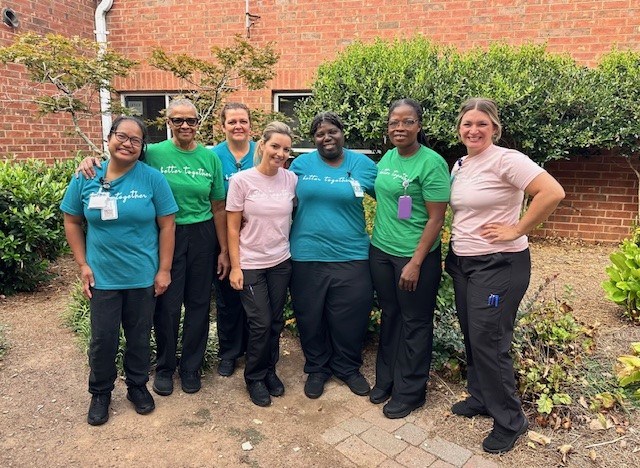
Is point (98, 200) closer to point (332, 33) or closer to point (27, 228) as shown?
point (27, 228)

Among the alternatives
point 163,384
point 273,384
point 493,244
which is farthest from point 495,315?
point 163,384

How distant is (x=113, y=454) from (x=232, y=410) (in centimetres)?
76

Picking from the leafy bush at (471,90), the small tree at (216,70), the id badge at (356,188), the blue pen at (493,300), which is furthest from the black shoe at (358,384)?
the small tree at (216,70)

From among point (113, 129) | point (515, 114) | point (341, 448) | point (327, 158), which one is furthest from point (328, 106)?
point (341, 448)

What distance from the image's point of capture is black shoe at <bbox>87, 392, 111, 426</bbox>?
302 cm

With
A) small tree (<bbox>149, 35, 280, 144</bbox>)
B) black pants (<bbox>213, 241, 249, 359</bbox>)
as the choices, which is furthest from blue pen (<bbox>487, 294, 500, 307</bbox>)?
small tree (<bbox>149, 35, 280, 144</bbox>)

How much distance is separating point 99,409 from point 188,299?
0.86 meters

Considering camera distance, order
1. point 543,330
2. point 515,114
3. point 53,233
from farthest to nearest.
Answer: point 515,114 → point 53,233 → point 543,330

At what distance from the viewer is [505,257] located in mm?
2646

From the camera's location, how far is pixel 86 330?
4.15 meters

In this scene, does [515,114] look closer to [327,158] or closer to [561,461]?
[327,158]

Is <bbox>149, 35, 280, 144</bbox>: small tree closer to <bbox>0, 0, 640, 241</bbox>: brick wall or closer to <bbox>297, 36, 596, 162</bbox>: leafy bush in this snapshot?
<bbox>297, 36, 596, 162</bbox>: leafy bush

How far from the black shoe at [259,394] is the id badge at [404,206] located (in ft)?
4.99

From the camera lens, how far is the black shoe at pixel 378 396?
3328 mm
